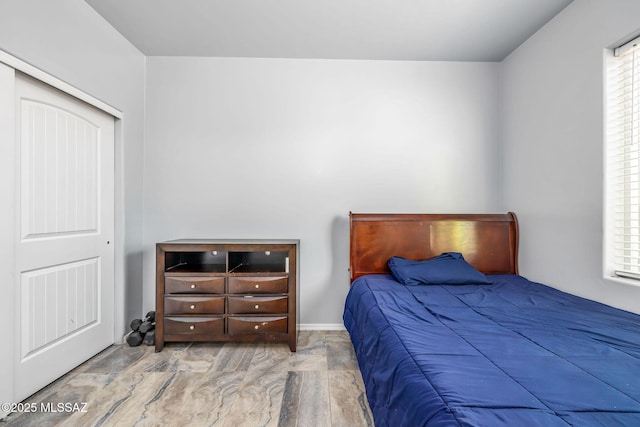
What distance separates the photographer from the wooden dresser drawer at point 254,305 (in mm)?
2572

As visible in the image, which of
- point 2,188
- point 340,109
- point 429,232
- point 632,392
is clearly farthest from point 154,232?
point 632,392

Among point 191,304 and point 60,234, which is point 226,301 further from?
point 60,234

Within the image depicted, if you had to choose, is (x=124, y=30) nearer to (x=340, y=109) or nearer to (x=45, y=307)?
(x=340, y=109)

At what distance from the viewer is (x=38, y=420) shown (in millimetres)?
1686

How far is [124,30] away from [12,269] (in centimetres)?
204

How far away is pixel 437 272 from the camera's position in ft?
8.20

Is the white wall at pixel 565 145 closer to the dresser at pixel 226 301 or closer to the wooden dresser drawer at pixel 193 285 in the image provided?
the dresser at pixel 226 301

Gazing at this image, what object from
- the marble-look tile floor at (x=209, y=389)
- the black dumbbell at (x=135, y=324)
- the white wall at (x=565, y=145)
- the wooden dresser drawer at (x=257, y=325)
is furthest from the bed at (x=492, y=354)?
the black dumbbell at (x=135, y=324)

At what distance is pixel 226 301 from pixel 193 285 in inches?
11.9

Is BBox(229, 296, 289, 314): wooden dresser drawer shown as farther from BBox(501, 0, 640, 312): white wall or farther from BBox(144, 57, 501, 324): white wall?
BBox(501, 0, 640, 312): white wall

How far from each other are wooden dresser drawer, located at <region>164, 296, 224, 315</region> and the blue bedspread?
1.20m

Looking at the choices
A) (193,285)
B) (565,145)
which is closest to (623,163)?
(565,145)

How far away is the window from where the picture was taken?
6.01 ft

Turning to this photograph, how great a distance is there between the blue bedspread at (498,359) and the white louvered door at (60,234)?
2.01 metres
